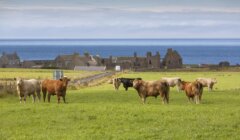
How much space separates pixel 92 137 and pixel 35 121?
14.1ft

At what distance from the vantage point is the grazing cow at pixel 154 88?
2970 centimetres

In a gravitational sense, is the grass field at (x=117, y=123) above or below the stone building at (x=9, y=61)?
below

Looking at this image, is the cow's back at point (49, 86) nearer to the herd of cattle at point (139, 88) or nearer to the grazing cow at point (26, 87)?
the herd of cattle at point (139, 88)

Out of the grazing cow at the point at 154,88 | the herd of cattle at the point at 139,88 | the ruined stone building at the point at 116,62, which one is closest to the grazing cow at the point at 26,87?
the herd of cattle at the point at 139,88

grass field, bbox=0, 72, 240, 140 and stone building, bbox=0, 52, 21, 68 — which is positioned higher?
stone building, bbox=0, 52, 21, 68

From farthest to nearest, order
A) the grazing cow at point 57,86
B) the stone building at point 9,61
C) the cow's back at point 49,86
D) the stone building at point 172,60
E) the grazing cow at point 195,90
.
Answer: the stone building at point 9,61
the stone building at point 172,60
the grazing cow at point 195,90
the cow's back at point 49,86
the grazing cow at point 57,86

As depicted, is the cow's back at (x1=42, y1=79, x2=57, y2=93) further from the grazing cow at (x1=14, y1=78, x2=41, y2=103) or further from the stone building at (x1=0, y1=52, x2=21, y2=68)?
the stone building at (x1=0, y1=52, x2=21, y2=68)

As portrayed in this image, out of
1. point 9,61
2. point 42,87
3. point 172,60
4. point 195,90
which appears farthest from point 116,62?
point 195,90

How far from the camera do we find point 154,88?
2994 centimetres

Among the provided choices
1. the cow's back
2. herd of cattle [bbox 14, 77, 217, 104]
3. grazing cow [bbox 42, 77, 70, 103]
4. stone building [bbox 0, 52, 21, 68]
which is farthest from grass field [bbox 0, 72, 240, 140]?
stone building [bbox 0, 52, 21, 68]

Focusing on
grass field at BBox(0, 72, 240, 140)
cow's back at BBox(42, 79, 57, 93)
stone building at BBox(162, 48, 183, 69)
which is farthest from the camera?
stone building at BBox(162, 48, 183, 69)

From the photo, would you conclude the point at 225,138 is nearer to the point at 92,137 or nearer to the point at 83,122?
the point at 92,137

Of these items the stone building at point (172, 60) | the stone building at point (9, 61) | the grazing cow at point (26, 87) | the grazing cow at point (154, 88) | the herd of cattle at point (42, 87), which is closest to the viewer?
the grazing cow at point (154, 88)

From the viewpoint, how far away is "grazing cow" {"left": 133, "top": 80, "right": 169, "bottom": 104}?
29.7 meters
